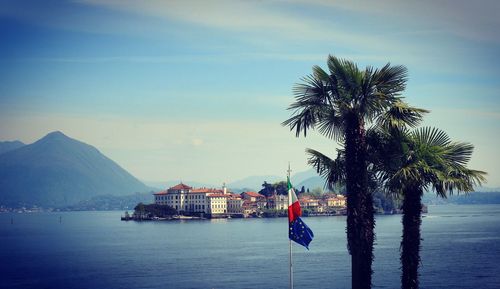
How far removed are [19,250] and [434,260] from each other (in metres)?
94.1

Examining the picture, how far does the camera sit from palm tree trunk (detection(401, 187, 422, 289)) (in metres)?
21.3

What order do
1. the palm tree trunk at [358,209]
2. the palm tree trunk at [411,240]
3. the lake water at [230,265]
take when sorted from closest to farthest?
the palm tree trunk at [358,209]
the palm tree trunk at [411,240]
the lake water at [230,265]

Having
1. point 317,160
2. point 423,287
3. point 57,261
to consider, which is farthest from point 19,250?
point 317,160

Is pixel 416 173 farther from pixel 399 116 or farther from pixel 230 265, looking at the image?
pixel 230 265

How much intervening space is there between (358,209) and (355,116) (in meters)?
2.96

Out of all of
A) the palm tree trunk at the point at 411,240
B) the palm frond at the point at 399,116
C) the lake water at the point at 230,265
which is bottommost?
the lake water at the point at 230,265

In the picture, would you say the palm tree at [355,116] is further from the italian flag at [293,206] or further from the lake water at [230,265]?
the lake water at [230,265]

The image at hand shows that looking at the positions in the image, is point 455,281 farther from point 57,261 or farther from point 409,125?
point 57,261

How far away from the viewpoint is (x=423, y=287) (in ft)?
249

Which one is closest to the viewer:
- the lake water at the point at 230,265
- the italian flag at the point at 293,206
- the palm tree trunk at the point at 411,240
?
the palm tree trunk at the point at 411,240

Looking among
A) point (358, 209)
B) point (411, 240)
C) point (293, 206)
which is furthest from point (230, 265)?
point (358, 209)

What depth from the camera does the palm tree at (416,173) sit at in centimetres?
2133

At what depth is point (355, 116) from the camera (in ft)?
69.7

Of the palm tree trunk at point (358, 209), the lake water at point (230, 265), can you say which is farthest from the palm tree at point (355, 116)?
the lake water at point (230, 265)
